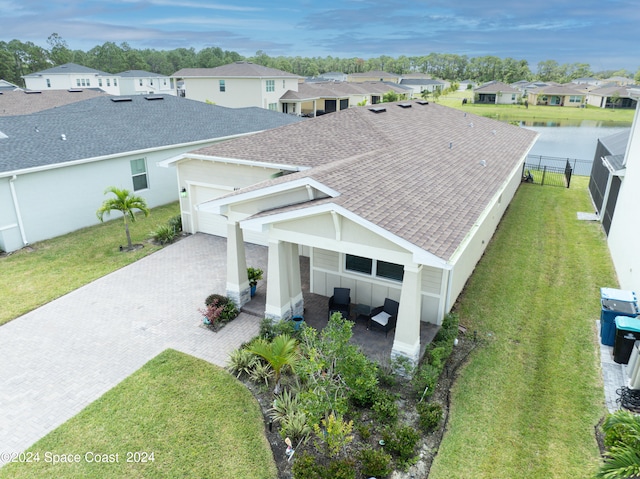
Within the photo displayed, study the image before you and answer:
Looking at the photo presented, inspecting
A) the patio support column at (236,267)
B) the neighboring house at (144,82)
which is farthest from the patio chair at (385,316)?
the neighboring house at (144,82)

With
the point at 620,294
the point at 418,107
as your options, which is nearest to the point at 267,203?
the point at 620,294

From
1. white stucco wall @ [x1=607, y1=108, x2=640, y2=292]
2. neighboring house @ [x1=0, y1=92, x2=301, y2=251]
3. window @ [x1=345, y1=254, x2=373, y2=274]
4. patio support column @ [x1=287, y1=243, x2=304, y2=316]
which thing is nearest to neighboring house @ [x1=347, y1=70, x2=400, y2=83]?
neighboring house @ [x1=0, y1=92, x2=301, y2=251]

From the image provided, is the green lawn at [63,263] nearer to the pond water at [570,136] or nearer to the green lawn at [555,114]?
the pond water at [570,136]

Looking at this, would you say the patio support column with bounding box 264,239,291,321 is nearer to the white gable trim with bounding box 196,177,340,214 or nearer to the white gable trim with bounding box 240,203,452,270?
the white gable trim with bounding box 240,203,452,270

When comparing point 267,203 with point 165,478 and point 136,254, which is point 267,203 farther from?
point 136,254

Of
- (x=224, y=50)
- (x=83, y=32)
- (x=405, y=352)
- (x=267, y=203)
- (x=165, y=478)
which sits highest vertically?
(x=83, y=32)

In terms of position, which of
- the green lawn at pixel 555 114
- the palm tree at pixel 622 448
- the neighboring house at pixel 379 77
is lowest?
the palm tree at pixel 622 448

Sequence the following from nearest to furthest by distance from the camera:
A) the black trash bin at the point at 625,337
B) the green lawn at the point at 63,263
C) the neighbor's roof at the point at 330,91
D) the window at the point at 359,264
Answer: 1. the black trash bin at the point at 625,337
2. the window at the point at 359,264
3. the green lawn at the point at 63,263
4. the neighbor's roof at the point at 330,91
